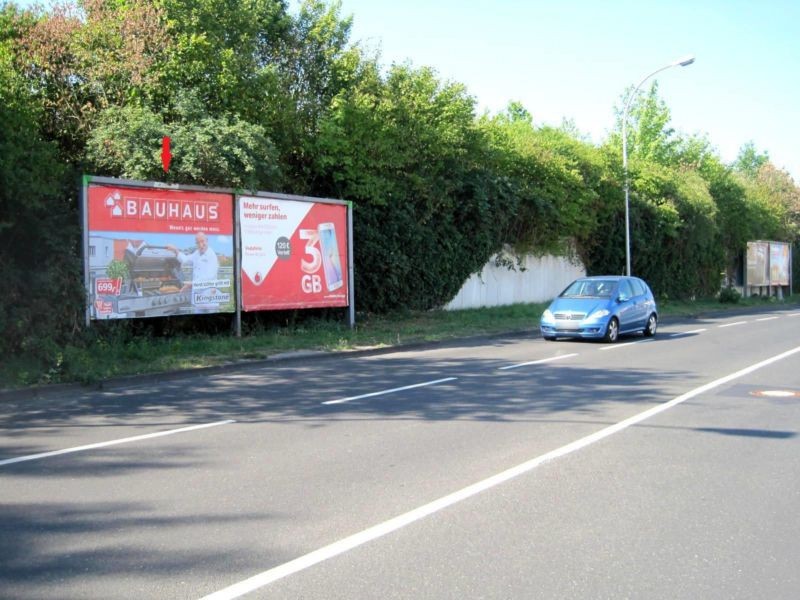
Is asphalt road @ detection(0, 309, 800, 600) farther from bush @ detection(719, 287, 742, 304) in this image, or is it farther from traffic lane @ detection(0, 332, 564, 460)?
bush @ detection(719, 287, 742, 304)

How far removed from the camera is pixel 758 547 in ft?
16.6

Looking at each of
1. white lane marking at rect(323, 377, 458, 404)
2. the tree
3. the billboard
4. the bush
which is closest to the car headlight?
white lane marking at rect(323, 377, 458, 404)

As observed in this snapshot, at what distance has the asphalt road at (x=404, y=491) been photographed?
453 cm

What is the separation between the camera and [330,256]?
771 inches

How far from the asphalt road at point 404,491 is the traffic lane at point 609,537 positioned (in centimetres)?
2

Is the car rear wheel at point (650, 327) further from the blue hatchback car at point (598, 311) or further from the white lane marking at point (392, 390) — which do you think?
the white lane marking at point (392, 390)

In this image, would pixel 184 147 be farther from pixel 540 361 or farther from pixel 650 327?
pixel 650 327

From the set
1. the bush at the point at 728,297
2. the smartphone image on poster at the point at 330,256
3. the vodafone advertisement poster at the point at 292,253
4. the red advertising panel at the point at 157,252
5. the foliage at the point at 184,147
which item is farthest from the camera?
the bush at the point at 728,297

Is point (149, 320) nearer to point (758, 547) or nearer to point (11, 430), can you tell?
point (11, 430)

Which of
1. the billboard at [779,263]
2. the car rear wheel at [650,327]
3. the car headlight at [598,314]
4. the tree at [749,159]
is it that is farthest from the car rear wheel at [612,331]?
the tree at [749,159]

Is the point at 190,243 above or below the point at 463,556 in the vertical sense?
above

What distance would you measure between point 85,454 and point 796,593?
6.11 meters

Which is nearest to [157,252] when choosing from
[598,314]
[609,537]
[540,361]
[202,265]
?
[202,265]

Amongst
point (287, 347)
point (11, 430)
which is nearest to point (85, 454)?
point (11, 430)
